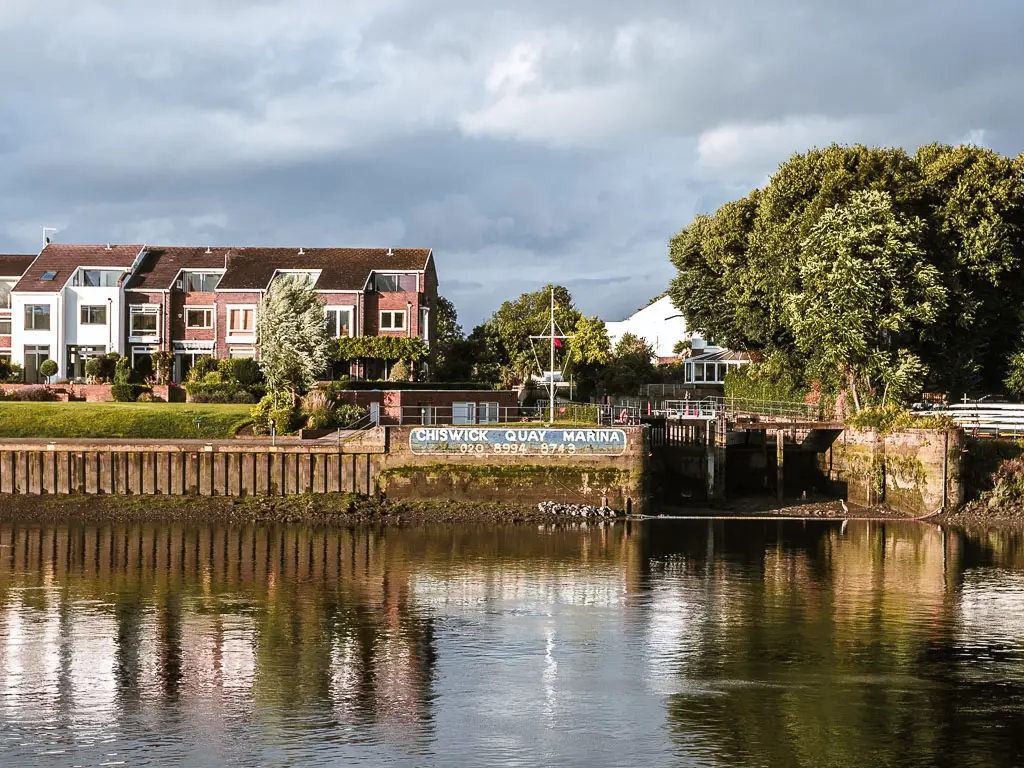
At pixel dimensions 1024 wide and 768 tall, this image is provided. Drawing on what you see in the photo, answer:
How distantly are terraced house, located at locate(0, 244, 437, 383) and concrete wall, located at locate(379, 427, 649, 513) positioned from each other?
32.1 m

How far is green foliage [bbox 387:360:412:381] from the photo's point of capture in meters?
85.2

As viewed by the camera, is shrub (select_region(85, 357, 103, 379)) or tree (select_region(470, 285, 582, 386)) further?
tree (select_region(470, 285, 582, 386))

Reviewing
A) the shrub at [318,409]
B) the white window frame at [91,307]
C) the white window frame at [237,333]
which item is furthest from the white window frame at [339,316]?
the shrub at [318,409]

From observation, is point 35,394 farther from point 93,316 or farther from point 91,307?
point 91,307

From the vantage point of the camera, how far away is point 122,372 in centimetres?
8044

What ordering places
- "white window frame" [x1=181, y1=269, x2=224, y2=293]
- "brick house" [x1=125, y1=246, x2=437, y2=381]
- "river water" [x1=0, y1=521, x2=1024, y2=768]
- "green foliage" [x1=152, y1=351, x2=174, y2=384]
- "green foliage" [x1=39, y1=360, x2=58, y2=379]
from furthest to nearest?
"white window frame" [x1=181, y1=269, x2=224, y2=293] → "brick house" [x1=125, y1=246, x2=437, y2=381] → "green foliage" [x1=152, y1=351, x2=174, y2=384] → "green foliage" [x1=39, y1=360, x2=58, y2=379] → "river water" [x1=0, y1=521, x2=1024, y2=768]

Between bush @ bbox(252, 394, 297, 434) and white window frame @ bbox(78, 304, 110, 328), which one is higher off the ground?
white window frame @ bbox(78, 304, 110, 328)

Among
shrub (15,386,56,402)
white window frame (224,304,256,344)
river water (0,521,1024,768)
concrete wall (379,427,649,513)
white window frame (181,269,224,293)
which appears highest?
white window frame (181,269,224,293)

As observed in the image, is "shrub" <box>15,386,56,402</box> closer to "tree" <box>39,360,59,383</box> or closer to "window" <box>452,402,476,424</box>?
"tree" <box>39,360,59,383</box>

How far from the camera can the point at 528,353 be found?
96875mm

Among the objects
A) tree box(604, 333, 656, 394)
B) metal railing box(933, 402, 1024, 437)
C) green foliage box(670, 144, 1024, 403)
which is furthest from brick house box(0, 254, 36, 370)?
metal railing box(933, 402, 1024, 437)

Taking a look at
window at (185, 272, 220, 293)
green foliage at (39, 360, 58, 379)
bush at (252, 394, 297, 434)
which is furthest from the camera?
window at (185, 272, 220, 293)

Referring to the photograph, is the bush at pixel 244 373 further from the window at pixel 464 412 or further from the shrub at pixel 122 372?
the window at pixel 464 412

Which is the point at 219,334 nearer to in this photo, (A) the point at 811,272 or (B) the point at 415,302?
(B) the point at 415,302
